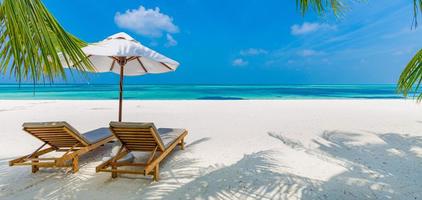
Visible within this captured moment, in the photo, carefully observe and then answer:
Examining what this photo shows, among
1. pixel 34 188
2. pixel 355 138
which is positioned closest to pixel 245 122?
pixel 355 138

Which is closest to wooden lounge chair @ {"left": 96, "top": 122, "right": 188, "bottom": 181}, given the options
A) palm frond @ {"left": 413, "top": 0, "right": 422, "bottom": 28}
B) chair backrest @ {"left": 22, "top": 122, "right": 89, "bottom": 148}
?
chair backrest @ {"left": 22, "top": 122, "right": 89, "bottom": 148}

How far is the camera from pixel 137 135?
2.97 m

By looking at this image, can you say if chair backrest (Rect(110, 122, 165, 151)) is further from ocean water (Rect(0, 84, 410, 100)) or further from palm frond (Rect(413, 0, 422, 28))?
ocean water (Rect(0, 84, 410, 100))

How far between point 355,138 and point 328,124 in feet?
5.55

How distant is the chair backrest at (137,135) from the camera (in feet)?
9.23

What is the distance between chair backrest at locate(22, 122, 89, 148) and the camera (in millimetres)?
2996

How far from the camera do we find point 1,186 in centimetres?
277

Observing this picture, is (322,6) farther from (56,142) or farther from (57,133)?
(56,142)

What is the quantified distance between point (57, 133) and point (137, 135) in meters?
1.06

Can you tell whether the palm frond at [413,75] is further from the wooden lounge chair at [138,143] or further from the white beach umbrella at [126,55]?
the white beach umbrella at [126,55]

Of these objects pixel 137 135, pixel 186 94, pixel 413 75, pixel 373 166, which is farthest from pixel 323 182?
pixel 186 94

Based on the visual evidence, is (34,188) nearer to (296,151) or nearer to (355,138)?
(296,151)

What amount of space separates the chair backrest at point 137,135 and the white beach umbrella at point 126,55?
936 millimetres

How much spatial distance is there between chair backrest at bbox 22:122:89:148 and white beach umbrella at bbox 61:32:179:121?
952 mm
